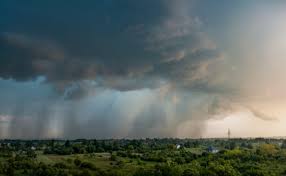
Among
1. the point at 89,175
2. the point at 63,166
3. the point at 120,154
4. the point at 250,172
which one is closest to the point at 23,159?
the point at 63,166

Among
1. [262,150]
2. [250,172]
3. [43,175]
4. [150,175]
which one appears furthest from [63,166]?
[262,150]

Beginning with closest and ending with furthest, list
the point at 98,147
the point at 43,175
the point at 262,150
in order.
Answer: the point at 43,175, the point at 262,150, the point at 98,147

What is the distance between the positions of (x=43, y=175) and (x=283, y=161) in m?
82.2

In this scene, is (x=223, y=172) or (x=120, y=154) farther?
(x=120, y=154)

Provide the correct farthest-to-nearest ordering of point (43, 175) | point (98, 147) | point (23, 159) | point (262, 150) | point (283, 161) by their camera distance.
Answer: point (98, 147), point (262, 150), point (283, 161), point (23, 159), point (43, 175)

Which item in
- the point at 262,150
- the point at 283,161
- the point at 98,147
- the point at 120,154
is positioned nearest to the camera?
the point at 283,161

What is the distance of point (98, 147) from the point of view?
539 ft

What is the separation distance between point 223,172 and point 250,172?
26.8 ft

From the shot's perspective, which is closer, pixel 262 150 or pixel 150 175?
pixel 150 175

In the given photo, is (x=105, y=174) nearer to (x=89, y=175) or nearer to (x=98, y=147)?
(x=89, y=175)

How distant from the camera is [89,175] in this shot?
9056 centimetres

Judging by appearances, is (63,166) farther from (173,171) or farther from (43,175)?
(173,171)

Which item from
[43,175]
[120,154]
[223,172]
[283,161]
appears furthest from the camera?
[120,154]

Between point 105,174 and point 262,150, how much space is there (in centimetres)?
8161
